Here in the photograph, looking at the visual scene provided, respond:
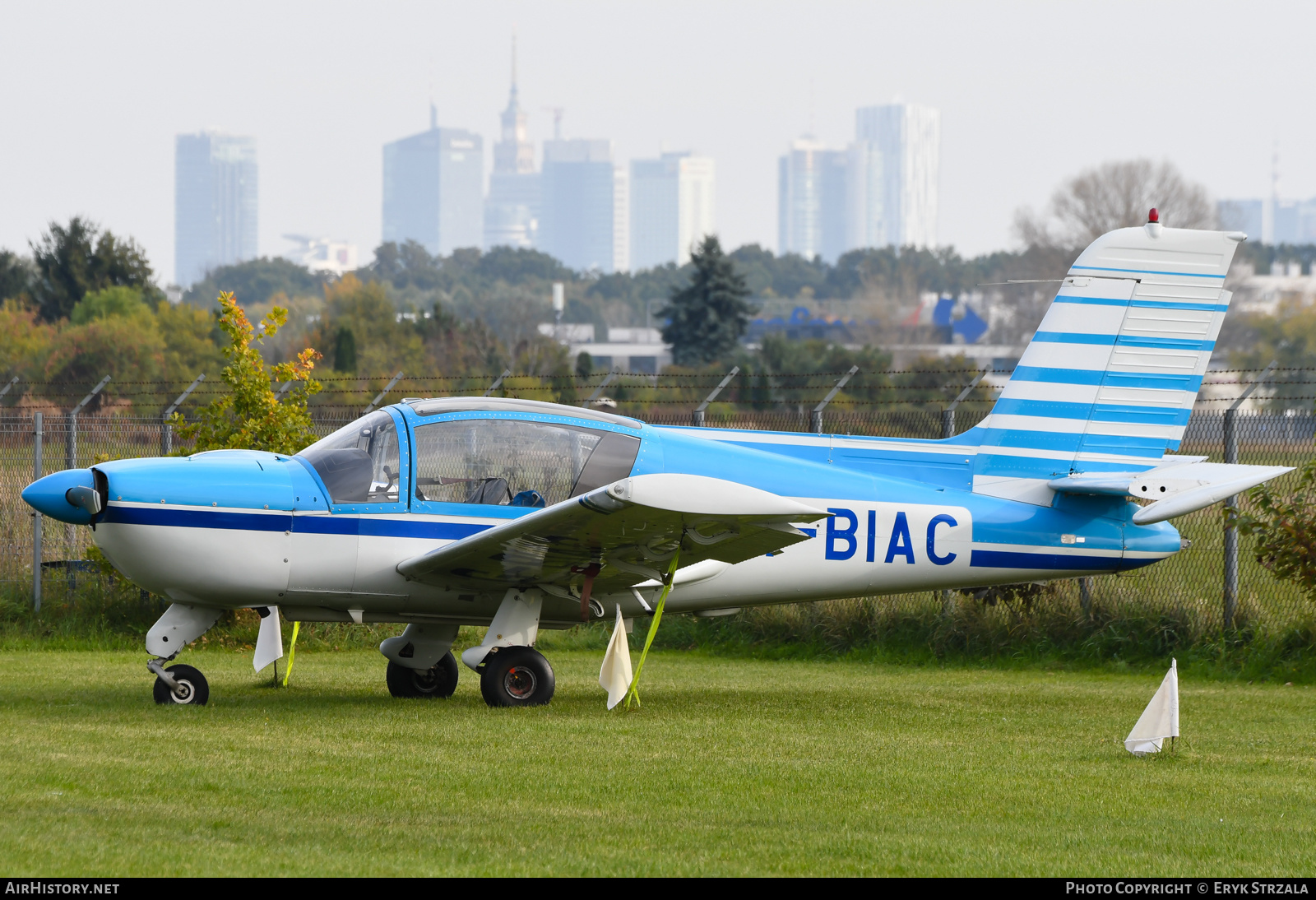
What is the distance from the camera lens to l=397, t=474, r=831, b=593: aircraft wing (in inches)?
349

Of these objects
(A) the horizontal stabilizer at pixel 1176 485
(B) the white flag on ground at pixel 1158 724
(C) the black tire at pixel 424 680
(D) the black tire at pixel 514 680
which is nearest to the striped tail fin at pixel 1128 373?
(A) the horizontal stabilizer at pixel 1176 485

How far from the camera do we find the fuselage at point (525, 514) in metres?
9.90

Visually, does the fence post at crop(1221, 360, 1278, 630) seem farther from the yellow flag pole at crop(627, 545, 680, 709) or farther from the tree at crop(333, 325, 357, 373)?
the tree at crop(333, 325, 357, 373)

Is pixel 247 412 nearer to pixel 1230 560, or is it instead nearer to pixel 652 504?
pixel 652 504

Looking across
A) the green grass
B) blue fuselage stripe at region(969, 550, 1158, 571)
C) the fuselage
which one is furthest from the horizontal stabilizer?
the green grass

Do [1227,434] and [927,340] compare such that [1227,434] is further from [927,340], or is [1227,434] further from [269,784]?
[927,340]

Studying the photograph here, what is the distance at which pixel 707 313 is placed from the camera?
75500 mm

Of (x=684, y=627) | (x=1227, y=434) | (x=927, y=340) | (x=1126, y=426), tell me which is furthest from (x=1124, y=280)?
(x=927, y=340)

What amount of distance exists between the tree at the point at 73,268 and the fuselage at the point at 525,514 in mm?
55500

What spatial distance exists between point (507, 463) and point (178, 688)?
9.04 feet

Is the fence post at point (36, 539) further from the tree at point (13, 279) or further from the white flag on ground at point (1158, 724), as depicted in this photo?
the tree at point (13, 279)

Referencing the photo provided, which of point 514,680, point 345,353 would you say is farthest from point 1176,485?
point 345,353

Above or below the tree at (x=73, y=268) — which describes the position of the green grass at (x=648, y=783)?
below

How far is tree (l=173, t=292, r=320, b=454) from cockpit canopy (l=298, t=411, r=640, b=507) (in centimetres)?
378
